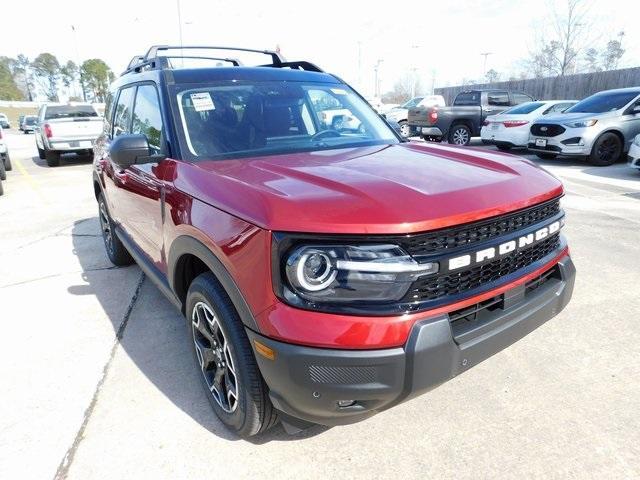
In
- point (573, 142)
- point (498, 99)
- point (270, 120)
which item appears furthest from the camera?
point (498, 99)

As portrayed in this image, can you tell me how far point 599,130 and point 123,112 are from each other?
1034cm

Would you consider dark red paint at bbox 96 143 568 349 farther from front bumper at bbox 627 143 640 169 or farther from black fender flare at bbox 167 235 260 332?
front bumper at bbox 627 143 640 169

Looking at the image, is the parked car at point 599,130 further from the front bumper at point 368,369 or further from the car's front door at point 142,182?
the front bumper at point 368,369

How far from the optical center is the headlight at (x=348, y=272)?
1.76 meters

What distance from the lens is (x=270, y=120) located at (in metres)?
3.01

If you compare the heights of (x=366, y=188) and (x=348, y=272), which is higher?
(x=366, y=188)

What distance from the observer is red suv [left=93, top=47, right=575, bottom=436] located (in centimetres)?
175

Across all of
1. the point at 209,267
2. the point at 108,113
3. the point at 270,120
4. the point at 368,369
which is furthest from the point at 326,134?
the point at 108,113

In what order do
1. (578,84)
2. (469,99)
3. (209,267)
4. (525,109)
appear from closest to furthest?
(209,267) → (525,109) → (469,99) → (578,84)

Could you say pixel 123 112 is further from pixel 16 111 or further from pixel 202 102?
pixel 16 111

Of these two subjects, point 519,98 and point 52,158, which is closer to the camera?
point 52,158

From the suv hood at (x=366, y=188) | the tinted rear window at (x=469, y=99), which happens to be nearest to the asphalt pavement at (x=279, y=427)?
the suv hood at (x=366, y=188)

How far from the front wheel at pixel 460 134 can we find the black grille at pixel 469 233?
13295 millimetres

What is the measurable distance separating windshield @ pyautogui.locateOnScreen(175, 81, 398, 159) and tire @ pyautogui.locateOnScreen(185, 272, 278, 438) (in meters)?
0.86
